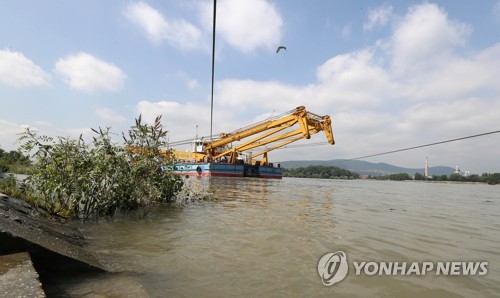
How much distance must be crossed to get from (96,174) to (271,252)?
4.24 m

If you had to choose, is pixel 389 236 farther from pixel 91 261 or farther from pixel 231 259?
pixel 91 261

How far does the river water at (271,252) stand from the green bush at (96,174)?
590 mm

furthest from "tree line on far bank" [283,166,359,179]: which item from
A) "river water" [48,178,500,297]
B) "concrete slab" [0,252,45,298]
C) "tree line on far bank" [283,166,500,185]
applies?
"concrete slab" [0,252,45,298]

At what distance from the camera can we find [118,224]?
5582mm

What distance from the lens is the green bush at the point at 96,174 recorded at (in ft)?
19.3

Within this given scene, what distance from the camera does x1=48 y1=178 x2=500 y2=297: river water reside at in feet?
8.86

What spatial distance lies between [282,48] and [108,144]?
8.61 meters

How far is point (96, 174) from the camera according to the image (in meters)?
6.16

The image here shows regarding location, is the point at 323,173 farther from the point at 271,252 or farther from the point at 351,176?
the point at 271,252

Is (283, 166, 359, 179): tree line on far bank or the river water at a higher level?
(283, 166, 359, 179): tree line on far bank

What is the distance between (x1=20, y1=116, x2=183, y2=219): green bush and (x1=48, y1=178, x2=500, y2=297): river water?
590 millimetres

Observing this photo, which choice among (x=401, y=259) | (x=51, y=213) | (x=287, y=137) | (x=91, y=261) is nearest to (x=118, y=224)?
(x=51, y=213)

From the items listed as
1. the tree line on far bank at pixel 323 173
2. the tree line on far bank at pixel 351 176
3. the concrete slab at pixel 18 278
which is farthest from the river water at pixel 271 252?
the tree line on far bank at pixel 351 176

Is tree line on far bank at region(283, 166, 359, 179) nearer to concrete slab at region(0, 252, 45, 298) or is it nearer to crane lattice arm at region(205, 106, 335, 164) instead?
crane lattice arm at region(205, 106, 335, 164)
